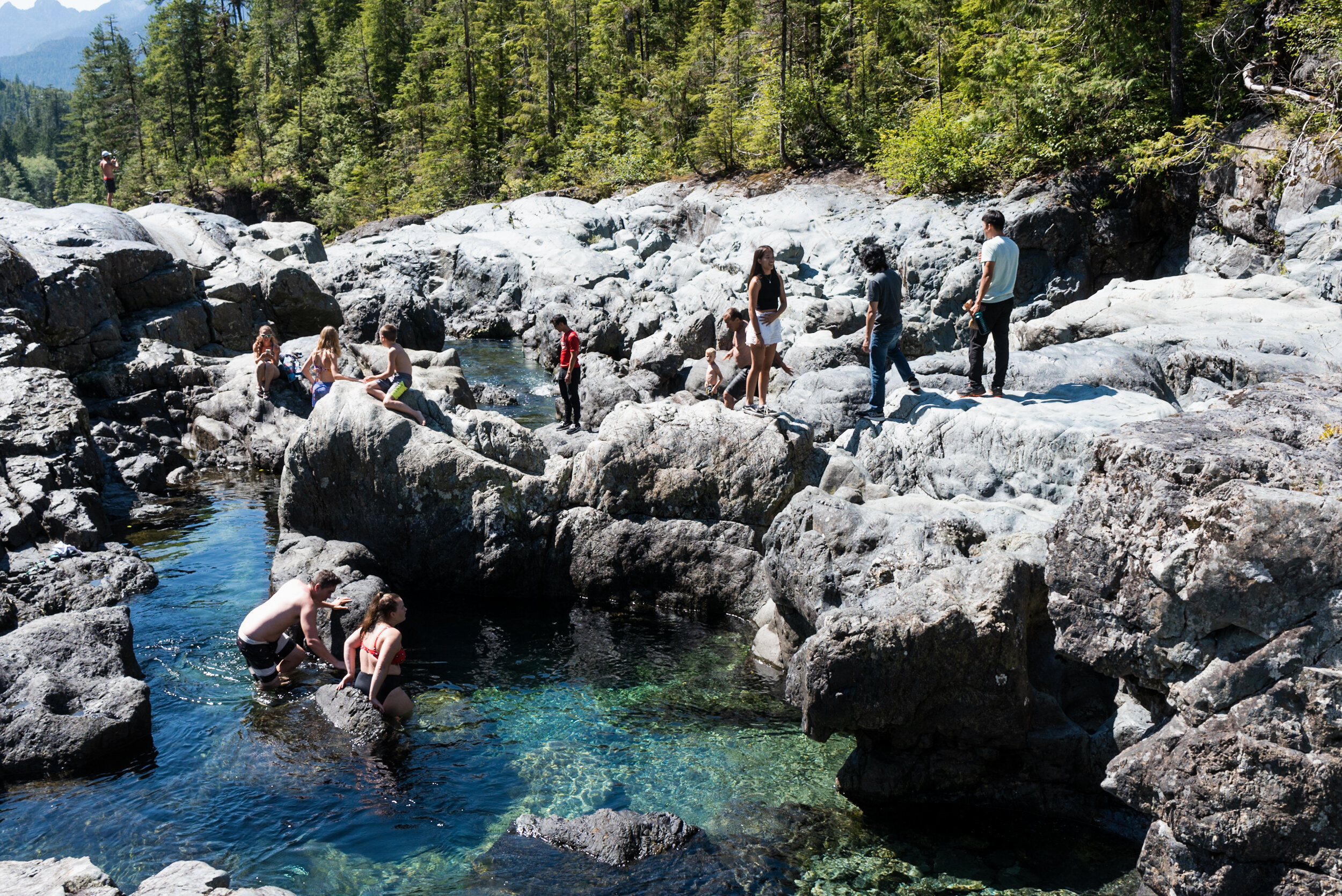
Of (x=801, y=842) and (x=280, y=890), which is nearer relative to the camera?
(x=280, y=890)

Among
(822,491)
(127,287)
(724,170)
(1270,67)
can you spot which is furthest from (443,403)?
(724,170)

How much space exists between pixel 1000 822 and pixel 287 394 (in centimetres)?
1768

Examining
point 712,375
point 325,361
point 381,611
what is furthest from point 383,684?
point 712,375

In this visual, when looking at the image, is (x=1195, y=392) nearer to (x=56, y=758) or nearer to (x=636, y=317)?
(x=56, y=758)

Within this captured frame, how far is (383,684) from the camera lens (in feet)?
29.5

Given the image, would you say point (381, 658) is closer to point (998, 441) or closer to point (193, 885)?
point (193, 885)

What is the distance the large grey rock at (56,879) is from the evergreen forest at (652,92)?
18.0 meters

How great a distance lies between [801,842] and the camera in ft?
Answer: 23.4

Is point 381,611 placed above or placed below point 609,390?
above

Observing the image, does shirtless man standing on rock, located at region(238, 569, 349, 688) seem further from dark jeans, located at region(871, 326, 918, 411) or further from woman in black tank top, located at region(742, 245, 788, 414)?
dark jeans, located at region(871, 326, 918, 411)

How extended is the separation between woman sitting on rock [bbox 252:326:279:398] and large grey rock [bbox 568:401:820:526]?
34.3 ft

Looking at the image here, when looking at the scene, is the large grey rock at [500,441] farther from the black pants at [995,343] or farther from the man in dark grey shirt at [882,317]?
the black pants at [995,343]

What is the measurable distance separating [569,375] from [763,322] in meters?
5.78

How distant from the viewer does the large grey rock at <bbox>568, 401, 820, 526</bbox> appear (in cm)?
1165
